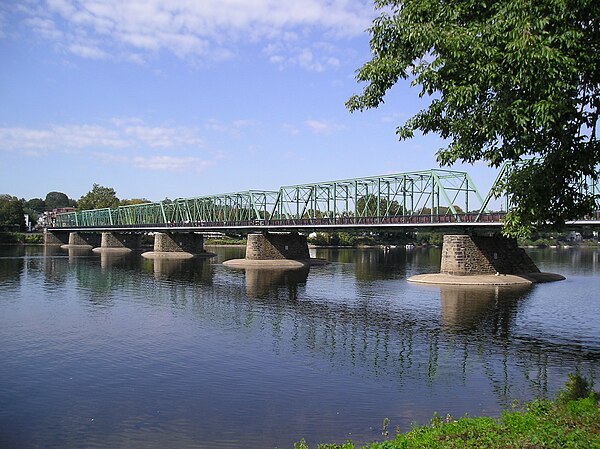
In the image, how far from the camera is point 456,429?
1294 centimetres

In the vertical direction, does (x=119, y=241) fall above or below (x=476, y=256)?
below

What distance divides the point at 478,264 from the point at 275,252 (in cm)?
4045

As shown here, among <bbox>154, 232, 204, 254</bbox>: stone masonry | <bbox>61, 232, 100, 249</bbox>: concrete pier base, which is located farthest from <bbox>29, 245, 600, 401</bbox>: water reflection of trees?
<bbox>61, 232, 100, 249</bbox>: concrete pier base

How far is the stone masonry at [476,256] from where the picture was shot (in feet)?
206

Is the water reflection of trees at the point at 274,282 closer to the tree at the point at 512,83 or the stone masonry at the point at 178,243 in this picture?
the tree at the point at 512,83

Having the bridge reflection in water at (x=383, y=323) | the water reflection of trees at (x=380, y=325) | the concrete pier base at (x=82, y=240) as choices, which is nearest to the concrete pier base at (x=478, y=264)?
the bridge reflection in water at (x=383, y=323)

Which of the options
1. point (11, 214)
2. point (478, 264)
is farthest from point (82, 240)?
point (478, 264)

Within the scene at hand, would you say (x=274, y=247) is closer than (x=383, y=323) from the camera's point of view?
No

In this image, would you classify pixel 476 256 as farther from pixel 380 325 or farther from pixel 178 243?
pixel 178 243

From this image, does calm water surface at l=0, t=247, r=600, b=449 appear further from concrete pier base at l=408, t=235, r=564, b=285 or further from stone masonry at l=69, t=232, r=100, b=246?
stone masonry at l=69, t=232, r=100, b=246

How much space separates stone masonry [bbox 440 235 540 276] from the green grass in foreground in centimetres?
4932

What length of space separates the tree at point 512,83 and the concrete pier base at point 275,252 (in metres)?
75.9

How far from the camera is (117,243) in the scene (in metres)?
154

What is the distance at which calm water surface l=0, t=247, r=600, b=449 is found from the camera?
54.0ft
